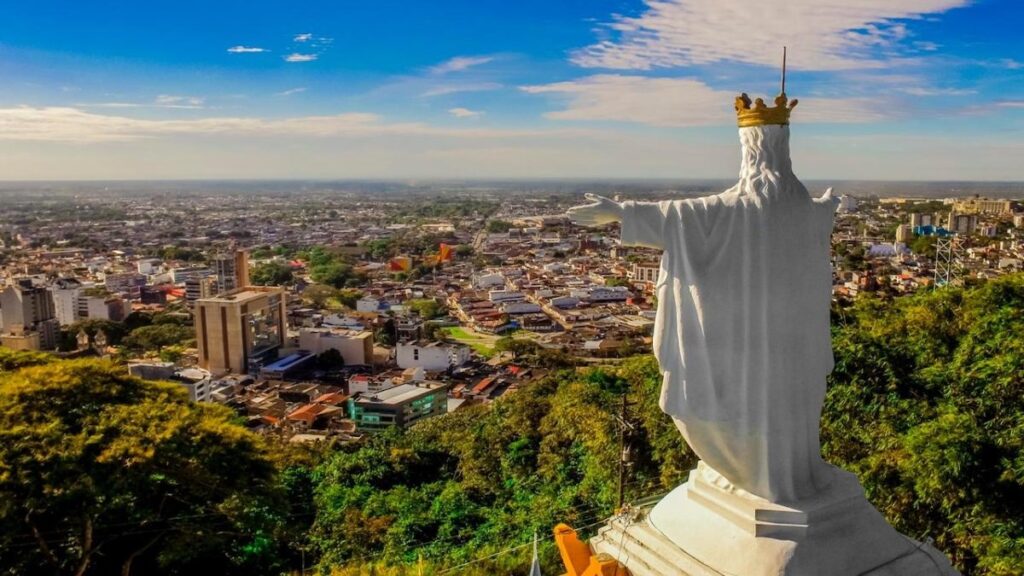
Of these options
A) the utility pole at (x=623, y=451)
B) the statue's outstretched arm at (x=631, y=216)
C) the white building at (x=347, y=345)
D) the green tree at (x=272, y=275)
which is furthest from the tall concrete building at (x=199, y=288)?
the statue's outstretched arm at (x=631, y=216)

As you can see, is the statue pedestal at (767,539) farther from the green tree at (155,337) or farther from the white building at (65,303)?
the white building at (65,303)

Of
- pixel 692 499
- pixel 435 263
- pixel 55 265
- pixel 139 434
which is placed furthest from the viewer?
pixel 435 263

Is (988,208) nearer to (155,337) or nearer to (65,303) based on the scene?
(155,337)

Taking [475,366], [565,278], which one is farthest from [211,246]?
[475,366]

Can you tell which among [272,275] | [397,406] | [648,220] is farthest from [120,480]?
[272,275]

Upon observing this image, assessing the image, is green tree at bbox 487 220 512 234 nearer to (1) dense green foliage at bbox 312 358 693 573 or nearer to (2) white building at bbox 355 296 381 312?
(2) white building at bbox 355 296 381 312

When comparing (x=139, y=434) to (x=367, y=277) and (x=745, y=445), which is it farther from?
(x=367, y=277)
